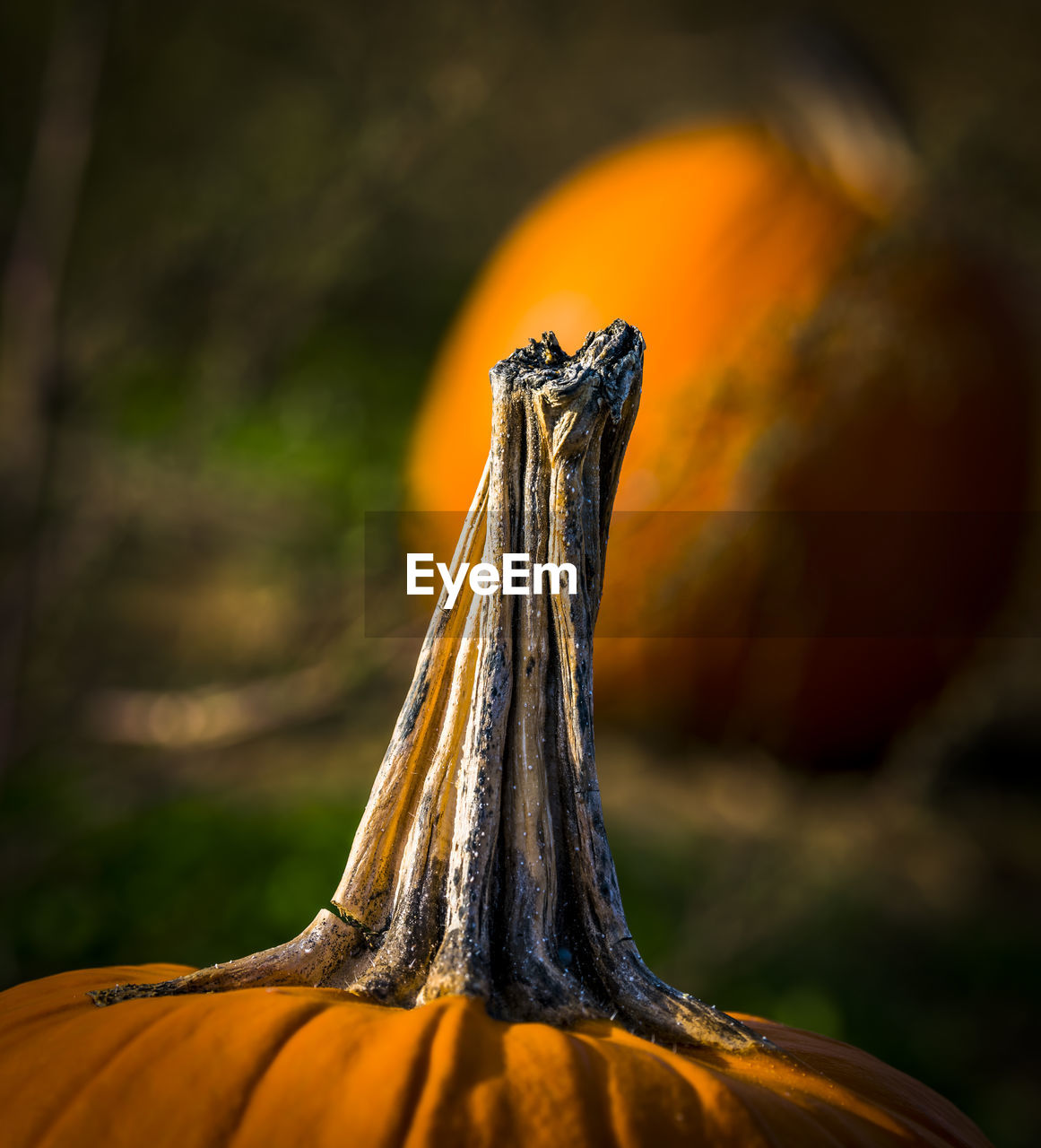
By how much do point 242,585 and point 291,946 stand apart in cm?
153

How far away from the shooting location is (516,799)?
48cm

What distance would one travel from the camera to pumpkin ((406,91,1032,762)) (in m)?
1.26

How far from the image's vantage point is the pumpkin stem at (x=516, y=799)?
0.45 meters

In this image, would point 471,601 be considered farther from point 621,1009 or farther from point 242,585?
point 242,585

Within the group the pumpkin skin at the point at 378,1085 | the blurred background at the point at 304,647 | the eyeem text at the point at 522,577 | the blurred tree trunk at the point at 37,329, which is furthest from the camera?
the blurred tree trunk at the point at 37,329

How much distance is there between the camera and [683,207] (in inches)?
56.2

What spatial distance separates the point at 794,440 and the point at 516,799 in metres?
0.88

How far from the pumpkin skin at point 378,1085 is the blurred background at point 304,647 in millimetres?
594

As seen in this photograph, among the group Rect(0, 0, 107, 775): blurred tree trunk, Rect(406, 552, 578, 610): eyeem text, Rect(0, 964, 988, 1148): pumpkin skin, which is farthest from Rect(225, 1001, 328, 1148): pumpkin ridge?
Rect(0, 0, 107, 775): blurred tree trunk

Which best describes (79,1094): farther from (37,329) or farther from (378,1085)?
(37,329)
